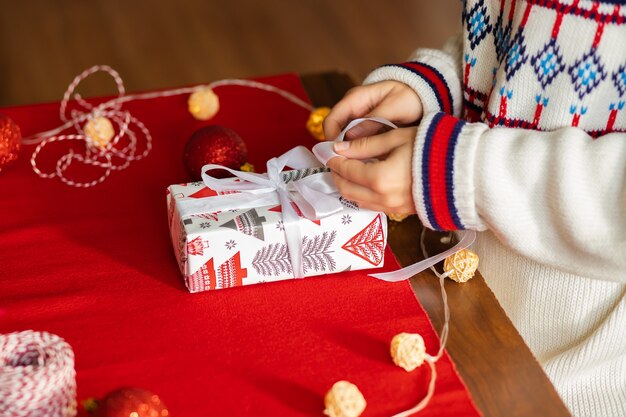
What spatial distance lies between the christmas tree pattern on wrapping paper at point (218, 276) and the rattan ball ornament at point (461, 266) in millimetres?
229

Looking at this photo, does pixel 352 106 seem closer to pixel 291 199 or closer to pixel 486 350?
pixel 291 199

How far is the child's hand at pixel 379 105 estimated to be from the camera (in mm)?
939

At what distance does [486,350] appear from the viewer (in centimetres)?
74

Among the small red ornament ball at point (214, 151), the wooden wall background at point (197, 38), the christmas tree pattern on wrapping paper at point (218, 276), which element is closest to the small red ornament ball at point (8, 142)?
the small red ornament ball at point (214, 151)

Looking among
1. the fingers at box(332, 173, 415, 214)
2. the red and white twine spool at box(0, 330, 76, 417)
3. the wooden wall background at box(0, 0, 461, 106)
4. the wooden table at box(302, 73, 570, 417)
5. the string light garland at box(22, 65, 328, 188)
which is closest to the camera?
the red and white twine spool at box(0, 330, 76, 417)

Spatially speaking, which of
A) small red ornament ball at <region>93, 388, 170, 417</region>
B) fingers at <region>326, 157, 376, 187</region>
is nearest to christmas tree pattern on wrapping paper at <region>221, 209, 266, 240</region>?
fingers at <region>326, 157, 376, 187</region>

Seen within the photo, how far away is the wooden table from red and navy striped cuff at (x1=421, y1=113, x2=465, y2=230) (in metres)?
0.09

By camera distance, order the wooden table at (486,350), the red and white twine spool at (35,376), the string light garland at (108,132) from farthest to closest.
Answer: the string light garland at (108,132) < the wooden table at (486,350) < the red and white twine spool at (35,376)

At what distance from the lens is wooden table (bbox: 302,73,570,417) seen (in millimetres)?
683

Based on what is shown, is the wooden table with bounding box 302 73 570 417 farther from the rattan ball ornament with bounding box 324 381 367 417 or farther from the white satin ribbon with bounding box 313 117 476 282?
the rattan ball ornament with bounding box 324 381 367 417

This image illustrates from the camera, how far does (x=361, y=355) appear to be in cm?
72

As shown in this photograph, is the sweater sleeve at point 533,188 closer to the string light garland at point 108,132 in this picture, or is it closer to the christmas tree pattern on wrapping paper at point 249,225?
the christmas tree pattern on wrapping paper at point 249,225

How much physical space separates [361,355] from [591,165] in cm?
29

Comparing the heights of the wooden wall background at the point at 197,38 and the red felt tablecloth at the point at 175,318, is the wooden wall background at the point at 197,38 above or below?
above
